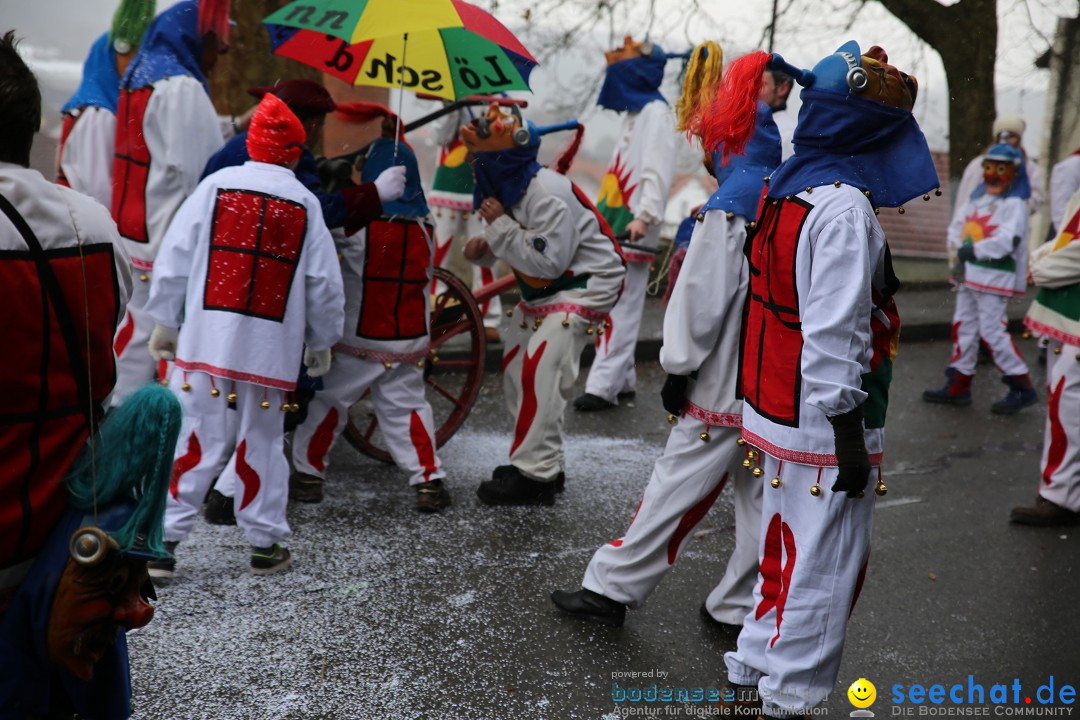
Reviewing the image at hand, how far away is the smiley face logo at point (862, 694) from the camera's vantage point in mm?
3203

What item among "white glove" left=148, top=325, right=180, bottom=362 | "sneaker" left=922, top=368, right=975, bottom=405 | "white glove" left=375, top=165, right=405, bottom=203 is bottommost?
"sneaker" left=922, top=368, right=975, bottom=405

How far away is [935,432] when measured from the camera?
22.9ft

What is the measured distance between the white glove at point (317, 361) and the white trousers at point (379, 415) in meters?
0.60

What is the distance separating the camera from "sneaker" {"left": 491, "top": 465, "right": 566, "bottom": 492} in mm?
4983

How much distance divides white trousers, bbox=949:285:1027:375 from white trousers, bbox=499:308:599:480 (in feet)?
13.1

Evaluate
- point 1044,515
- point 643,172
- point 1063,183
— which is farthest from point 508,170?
point 1063,183

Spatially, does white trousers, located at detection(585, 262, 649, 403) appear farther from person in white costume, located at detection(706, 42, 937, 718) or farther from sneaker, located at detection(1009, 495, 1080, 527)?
person in white costume, located at detection(706, 42, 937, 718)

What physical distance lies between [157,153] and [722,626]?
3.37 metres

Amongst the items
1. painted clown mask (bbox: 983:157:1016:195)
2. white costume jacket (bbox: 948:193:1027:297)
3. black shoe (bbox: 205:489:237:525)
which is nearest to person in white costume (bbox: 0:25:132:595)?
black shoe (bbox: 205:489:237:525)

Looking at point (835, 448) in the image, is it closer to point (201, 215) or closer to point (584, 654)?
point (584, 654)

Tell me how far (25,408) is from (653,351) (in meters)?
6.92

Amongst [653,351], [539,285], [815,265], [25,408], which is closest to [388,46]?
[539,285]

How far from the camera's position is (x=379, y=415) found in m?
4.85

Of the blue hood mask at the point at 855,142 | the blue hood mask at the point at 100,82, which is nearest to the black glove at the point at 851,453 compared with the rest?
the blue hood mask at the point at 855,142
